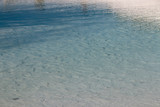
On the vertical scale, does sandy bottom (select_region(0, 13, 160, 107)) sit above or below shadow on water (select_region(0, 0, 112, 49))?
below

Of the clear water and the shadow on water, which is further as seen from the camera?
the shadow on water

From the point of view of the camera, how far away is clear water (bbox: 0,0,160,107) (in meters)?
5.04

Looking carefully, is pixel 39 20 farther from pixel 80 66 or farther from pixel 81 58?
pixel 80 66

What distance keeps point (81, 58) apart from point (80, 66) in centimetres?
53

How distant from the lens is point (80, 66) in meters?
6.55

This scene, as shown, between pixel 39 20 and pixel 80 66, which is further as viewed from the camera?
pixel 39 20

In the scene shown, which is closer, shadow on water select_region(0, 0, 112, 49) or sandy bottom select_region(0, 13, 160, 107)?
sandy bottom select_region(0, 13, 160, 107)

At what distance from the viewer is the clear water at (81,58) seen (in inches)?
198

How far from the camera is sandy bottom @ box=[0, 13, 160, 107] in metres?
4.98

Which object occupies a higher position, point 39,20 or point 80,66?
point 39,20

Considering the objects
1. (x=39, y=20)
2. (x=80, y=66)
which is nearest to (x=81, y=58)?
(x=80, y=66)

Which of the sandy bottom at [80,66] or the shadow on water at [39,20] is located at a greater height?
the shadow on water at [39,20]

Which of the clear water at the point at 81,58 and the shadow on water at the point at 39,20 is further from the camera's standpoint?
the shadow on water at the point at 39,20

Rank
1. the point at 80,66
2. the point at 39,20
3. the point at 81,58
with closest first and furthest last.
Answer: the point at 80,66
the point at 81,58
the point at 39,20
